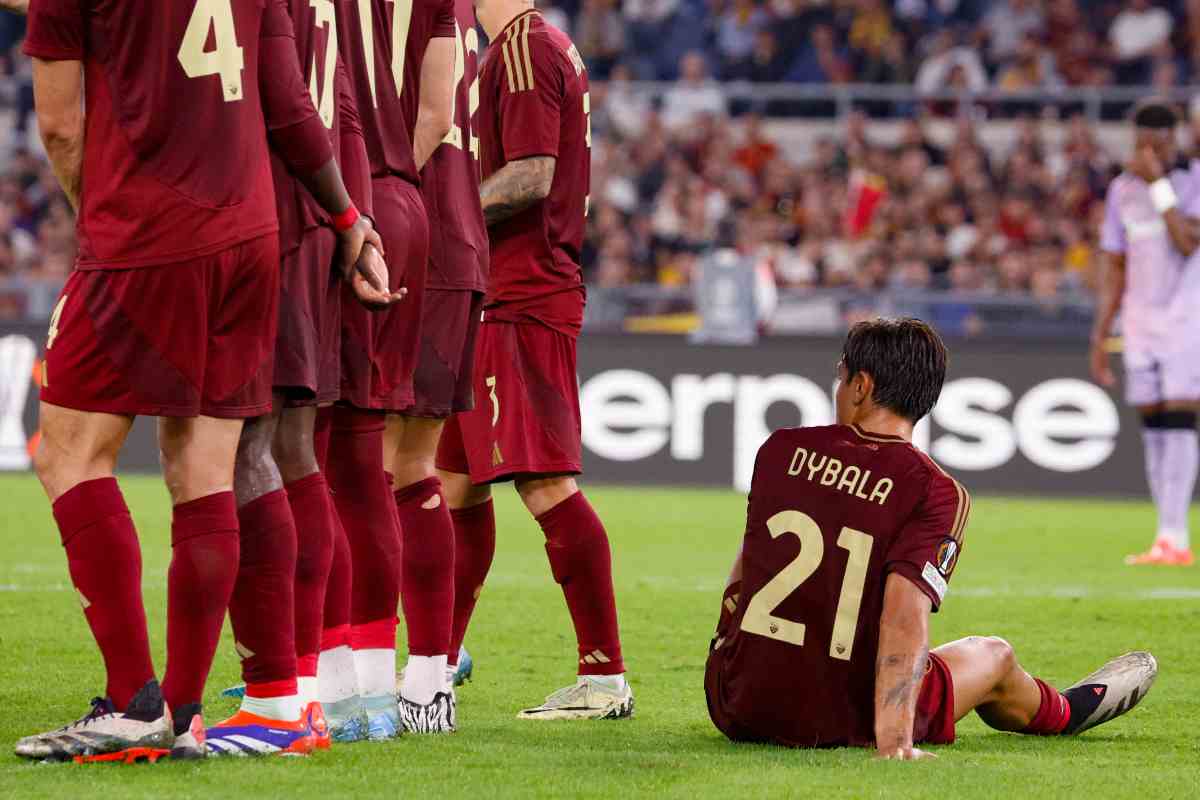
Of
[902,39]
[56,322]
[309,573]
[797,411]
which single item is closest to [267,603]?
[309,573]

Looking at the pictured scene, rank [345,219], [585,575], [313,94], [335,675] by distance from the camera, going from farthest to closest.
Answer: [585,575] < [335,675] < [313,94] < [345,219]

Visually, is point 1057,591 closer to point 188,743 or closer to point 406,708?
point 406,708

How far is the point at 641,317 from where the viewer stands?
576 inches

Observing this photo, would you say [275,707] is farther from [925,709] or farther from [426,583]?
[925,709]

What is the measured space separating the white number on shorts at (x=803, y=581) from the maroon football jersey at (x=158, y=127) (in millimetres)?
1356

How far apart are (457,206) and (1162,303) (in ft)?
19.6

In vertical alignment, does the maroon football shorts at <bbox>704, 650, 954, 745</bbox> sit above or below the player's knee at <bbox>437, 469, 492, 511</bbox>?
below

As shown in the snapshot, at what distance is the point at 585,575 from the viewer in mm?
5227

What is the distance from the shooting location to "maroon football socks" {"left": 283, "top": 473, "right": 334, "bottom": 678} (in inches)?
165

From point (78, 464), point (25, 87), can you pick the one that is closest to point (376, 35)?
point (78, 464)

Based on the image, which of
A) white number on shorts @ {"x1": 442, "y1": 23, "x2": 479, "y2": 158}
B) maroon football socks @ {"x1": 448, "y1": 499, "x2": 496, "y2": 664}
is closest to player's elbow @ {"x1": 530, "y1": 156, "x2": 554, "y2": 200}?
white number on shorts @ {"x1": 442, "y1": 23, "x2": 479, "y2": 158}

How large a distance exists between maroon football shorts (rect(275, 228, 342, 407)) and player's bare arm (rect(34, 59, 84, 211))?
0.51 metres

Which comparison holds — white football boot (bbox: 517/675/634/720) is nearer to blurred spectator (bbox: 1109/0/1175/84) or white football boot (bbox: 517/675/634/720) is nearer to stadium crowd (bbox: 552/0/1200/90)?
stadium crowd (bbox: 552/0/1200/90)

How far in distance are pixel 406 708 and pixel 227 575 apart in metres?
0.93
